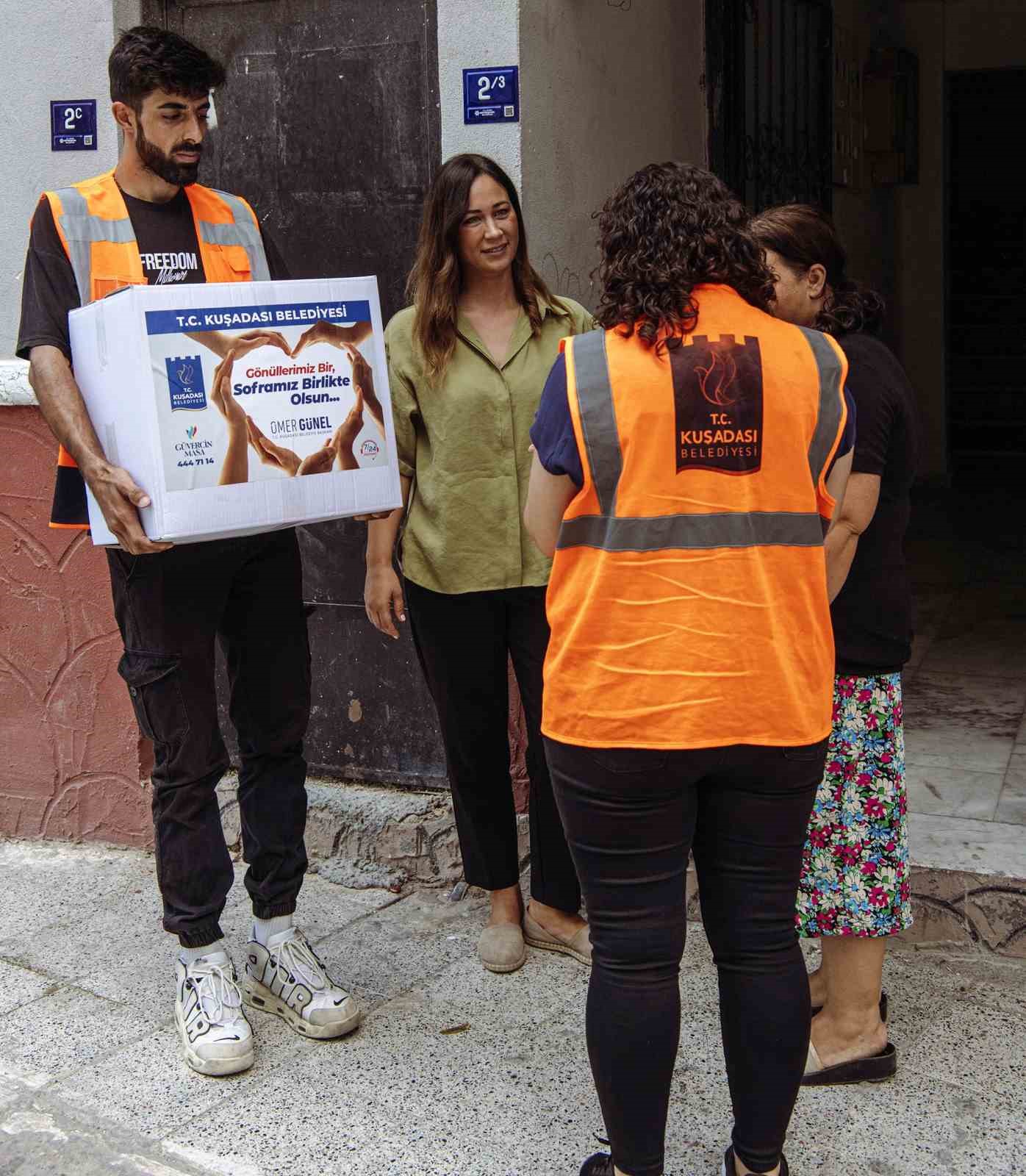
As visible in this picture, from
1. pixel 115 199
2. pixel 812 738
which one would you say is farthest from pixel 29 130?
pixel 812 738

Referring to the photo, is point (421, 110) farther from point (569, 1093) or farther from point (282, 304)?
point (569, 1093)

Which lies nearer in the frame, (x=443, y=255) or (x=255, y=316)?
(x=255, y=316)

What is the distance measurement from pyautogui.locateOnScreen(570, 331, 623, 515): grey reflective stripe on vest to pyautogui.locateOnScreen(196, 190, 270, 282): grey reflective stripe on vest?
1.28m

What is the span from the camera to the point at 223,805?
15.5ft

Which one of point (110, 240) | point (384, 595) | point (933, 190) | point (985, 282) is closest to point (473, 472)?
point (384, 595)

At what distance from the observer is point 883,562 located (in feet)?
10.1

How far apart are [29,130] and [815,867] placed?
3.24 meters

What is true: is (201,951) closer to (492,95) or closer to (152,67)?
(152,67)

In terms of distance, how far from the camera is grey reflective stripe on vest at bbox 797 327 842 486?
2.47 metres

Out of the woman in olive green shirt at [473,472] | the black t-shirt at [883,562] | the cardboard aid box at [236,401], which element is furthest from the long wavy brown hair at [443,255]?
the black t-shirt at [883,562]

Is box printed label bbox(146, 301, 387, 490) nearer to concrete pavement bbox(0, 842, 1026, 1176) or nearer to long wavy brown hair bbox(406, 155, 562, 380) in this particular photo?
long wavy brown hair bbox(406, 155, 562, 380)

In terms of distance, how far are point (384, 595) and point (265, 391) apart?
2.68 feet

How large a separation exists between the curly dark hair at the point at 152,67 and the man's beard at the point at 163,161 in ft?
0.21

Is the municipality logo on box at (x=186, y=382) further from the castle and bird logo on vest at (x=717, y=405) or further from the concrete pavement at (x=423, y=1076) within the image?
the concrete pavement at (x=423, y=1076)
